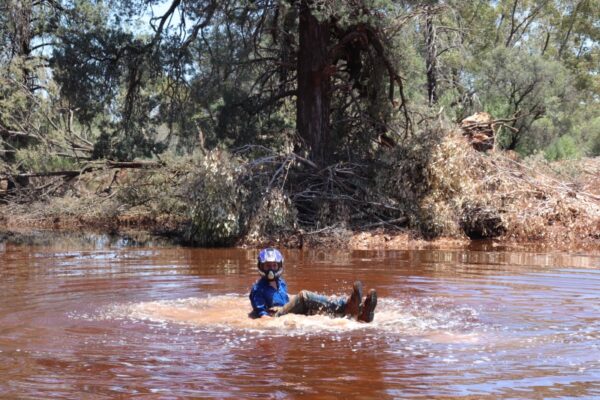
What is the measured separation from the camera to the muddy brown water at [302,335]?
240 inches

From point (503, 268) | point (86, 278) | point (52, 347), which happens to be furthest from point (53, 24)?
point (52, 347)

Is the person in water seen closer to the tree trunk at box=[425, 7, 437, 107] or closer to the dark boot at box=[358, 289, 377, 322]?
the dark boot at box=[358, 289, 377, 322]

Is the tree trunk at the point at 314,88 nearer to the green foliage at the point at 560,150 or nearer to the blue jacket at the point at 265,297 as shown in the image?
the blue jacket at the point at 265,297

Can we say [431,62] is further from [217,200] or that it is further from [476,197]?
[217,200]

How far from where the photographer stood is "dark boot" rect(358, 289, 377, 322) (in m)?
8.51

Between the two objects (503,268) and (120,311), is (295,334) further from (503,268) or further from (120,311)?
(503,268)

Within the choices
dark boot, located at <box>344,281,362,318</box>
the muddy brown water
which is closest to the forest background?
the muddy brown water

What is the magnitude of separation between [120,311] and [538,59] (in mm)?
23553

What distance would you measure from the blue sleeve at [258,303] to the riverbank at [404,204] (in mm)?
8187

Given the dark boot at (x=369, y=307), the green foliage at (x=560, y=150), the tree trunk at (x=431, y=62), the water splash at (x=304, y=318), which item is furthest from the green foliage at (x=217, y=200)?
the green foliage at (x=560, y=150)

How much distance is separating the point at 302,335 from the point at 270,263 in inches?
48.3

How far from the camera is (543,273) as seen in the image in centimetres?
1270

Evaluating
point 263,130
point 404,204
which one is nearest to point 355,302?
point 404,204

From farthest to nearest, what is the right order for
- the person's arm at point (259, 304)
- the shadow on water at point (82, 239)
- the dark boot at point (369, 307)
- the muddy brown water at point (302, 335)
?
the shadow on water at point (82, 239), the person's arm at point (259, 304), the dark boot at point (369, 307), the muddy brown water at point (302, 335)
